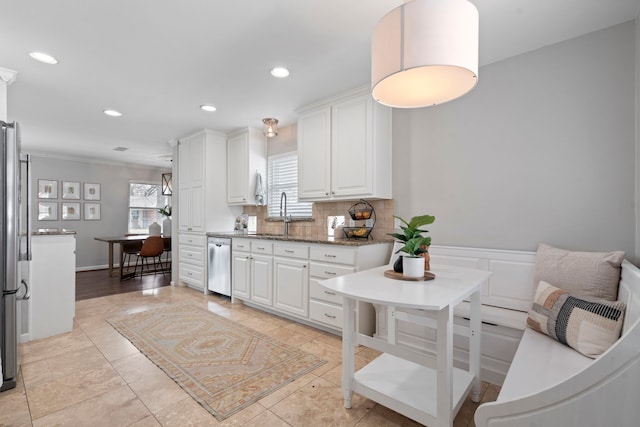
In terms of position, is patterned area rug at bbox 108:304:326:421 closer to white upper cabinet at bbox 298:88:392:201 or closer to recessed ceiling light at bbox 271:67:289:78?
white upper cabinet at bbox 298:88:392:201

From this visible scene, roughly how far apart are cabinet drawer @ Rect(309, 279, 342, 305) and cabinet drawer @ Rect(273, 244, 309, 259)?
11.5 inches

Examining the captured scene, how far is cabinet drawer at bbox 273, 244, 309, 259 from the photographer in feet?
10.3

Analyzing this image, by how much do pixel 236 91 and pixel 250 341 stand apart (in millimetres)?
2486

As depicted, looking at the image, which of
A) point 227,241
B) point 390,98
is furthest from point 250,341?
point 390,98

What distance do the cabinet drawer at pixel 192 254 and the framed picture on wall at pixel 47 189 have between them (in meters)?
A: 3.62

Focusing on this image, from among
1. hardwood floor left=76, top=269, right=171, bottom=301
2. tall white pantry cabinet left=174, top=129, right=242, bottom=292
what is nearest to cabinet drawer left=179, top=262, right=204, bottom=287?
tall white pantry cabinet left=174, top=129, right=242, bottom=292

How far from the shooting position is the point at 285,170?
173 inches

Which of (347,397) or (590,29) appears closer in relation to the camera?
(347,397)

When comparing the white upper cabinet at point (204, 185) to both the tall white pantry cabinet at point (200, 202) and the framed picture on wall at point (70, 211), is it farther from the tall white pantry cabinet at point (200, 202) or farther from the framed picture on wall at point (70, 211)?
the framed picture on wall at point (70, 211)

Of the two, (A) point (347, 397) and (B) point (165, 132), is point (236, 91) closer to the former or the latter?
(B) point (165, 132)

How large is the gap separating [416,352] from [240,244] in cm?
286

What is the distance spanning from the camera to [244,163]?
4.46 meters

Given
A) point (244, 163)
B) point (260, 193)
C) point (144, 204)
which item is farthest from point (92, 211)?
point (260, 193)

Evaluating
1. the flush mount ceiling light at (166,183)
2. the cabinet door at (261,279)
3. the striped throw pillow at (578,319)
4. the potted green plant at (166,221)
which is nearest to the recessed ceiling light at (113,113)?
the cabinet door at (261,279)
